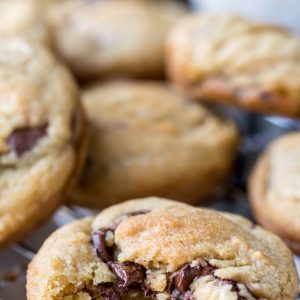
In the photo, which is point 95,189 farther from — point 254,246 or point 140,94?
point 254,246

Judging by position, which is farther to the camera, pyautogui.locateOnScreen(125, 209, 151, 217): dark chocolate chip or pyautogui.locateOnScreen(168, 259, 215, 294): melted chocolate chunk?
pyautogui.locateOnScreen(125, 209, 151, 217): dark chocolate chip

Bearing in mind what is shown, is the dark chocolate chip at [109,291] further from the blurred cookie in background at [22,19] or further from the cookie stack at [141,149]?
the blurred cookie in background at [22,19]

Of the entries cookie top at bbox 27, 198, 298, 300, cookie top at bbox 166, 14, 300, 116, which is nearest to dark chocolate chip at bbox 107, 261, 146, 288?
cookie top at bbox 27, 198, 298, 300

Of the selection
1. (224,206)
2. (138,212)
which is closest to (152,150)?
(224,206)

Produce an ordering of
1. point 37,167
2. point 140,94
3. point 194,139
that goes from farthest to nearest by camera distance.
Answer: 1. point 140,94
2. point 194,139
3. point 37,167

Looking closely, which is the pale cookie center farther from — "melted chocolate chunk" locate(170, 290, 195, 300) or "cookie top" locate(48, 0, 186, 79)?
"cookie top" locate(48, 0, 186, 79)

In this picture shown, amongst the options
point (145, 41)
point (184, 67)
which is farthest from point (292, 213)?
point (145, 41)

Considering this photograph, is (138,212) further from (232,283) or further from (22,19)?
(22,19)
